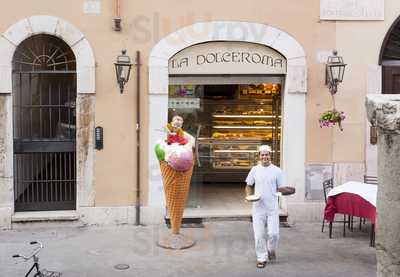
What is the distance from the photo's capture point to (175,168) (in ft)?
28.9

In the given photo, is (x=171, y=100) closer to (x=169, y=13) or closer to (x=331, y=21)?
(x=169, y=13)

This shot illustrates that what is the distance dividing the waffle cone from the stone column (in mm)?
5112

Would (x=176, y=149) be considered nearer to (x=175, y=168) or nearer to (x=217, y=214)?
(x=175, y=168)

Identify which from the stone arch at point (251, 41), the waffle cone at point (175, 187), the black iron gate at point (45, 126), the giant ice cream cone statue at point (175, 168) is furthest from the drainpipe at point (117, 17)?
the waffle cone at point (175, 187)

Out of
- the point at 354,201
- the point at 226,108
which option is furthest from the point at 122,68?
the point at 354,201

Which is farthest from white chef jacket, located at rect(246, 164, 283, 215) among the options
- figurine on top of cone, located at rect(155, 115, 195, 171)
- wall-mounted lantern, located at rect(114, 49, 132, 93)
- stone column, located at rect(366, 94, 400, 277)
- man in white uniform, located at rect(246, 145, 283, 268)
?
stone column, located at rect(366, 94, 400, 277)

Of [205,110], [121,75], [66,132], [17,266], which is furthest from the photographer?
[205,110]

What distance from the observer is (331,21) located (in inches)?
416

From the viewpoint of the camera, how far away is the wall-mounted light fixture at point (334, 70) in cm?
1024

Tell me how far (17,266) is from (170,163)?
8.50 ft

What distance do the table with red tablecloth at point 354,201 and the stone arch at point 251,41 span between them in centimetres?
123

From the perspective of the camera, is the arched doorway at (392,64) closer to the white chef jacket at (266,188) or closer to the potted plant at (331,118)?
the potted plant at (331,118)

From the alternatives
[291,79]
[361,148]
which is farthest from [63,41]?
[361,148]

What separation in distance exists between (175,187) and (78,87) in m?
2.71
